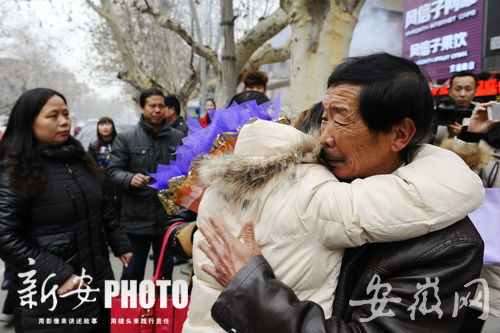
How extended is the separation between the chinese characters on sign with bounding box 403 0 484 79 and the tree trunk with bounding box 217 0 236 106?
16.6 feet

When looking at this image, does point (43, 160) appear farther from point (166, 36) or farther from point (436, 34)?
point (166, 36)

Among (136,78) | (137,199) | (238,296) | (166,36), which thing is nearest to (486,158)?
(238,296)

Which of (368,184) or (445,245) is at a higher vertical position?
(368,184)

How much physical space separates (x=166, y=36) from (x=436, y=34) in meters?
9.31

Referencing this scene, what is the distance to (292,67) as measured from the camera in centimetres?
392

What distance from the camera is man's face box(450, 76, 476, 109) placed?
3510 mm

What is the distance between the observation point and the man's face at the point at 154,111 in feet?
11.6

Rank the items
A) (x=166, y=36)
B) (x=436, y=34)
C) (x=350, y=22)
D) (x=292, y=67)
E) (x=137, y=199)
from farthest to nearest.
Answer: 1. (x=166, y=36)
2. (x=436, y=34)
3. (x=292, y=67)
4. (x=350, y=22)
5. (x=137, y=199)

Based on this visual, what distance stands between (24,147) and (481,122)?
3.14 m

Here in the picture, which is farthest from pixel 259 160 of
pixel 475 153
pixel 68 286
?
pixel 475 153

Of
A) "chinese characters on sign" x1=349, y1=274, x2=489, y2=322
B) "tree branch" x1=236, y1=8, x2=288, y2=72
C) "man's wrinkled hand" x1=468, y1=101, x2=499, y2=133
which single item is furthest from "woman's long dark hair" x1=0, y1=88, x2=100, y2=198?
"tree branch" x1=236, y1=8, x2=288, y2=72

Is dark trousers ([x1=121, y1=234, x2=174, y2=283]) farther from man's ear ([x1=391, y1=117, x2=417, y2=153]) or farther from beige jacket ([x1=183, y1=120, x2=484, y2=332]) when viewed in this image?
man's ear ([x1=391, y1=117, x2=417, y2=153])

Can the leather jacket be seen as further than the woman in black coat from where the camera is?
No

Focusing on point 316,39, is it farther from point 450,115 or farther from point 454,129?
point 454,129
